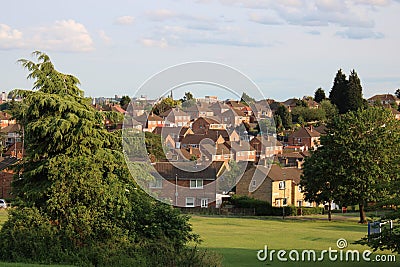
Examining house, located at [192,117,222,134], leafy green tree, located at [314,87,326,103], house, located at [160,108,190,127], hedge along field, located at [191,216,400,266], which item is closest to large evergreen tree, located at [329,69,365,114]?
leafy green tree, located at [314,87,326,103]

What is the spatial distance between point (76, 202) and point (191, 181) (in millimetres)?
34713

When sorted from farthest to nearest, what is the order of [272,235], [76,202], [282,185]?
1. [282,185]
2. [272,235]
3. [76,202]

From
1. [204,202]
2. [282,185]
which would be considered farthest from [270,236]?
[282,185]

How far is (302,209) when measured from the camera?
64.9 m

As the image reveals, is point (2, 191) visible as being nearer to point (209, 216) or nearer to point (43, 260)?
point (209, 216)

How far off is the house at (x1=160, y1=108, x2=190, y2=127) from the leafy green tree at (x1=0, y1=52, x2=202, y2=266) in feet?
61.7

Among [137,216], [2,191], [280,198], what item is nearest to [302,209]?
[280,198]

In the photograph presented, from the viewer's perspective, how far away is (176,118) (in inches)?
1980

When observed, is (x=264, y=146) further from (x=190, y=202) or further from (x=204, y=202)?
(x=190, y=202)

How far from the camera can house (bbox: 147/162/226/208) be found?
5209 centimetres

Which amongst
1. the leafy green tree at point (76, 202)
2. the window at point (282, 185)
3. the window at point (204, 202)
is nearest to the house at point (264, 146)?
the window at point (282, 185)

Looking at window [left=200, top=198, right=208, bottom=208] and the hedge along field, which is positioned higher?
window [left=200, top=198, right=208, bottom=208]

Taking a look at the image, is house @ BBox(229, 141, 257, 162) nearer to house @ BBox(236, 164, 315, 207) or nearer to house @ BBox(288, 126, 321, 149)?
house @ BBox(236, 164, 315, 207)

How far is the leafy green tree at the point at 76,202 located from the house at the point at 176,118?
18818 millimetres
